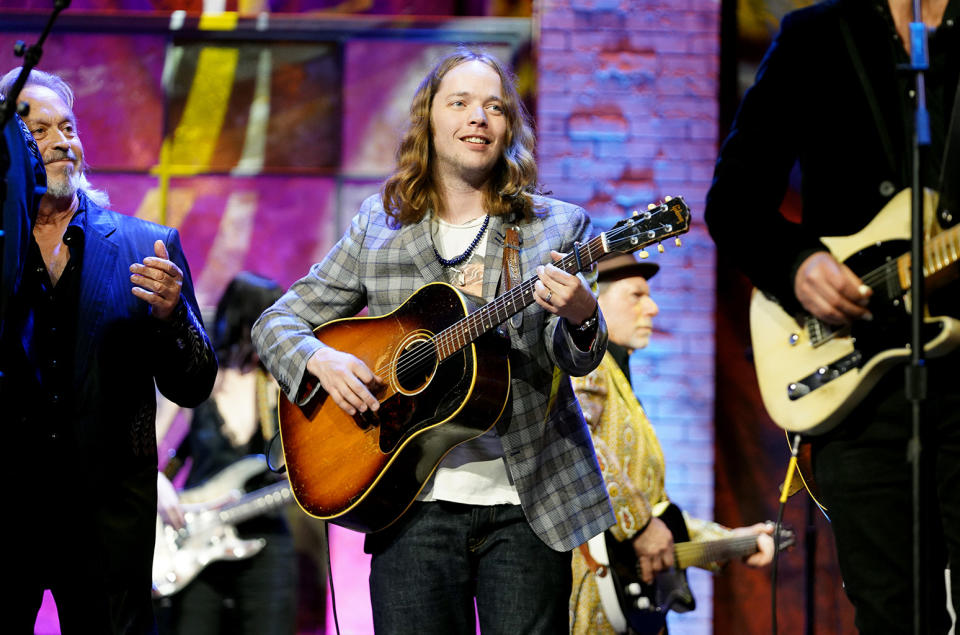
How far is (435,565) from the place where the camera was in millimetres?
2693

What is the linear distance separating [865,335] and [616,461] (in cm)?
200

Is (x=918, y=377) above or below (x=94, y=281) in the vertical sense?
below

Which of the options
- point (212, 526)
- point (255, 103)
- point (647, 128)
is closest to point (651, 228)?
point (647, 128)

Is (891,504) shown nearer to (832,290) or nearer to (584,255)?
(832,290)

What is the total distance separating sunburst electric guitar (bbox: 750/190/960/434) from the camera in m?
2.12

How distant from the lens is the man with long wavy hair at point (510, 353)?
2676 millimetres

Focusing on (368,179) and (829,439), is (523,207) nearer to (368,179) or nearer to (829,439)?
(829,439)

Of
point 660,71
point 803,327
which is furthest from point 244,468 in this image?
point 803,327

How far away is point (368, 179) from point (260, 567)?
232 cm

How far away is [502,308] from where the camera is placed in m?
2.74

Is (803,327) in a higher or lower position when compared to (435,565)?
higher

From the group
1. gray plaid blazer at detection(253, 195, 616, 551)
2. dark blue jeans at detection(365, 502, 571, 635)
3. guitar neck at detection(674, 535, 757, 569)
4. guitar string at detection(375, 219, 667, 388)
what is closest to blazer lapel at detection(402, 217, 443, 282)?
gray plaid blazer at detection(253, 195, 616, 551)

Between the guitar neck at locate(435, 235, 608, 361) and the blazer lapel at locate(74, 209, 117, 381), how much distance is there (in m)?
1.05

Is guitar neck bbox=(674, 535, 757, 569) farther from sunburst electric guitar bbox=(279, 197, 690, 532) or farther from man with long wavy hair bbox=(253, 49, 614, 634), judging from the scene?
sunburst electric guitar bbox=(279, 197, 690, 532)
